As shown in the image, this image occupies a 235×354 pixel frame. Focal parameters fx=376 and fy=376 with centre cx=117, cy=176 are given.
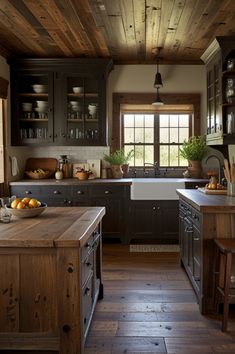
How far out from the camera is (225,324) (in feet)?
9.05

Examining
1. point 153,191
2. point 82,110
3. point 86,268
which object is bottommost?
point 86,268

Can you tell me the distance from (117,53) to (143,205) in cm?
223

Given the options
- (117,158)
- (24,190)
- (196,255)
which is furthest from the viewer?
(117,158)

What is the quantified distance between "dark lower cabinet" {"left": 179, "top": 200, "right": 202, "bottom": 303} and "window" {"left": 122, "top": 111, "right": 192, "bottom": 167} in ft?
6.87

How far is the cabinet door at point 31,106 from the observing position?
5512mm

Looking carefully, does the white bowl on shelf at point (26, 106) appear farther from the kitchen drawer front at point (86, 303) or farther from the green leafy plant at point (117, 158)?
the kitchen drawer front at point (86, 303)

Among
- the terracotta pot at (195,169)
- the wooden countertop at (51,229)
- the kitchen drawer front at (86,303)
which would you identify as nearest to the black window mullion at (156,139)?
the terracotta pot at (195,169)

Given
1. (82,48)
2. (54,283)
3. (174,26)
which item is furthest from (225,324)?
(82,48)

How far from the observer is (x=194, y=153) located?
5785mm

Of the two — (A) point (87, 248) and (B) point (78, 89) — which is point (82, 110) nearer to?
(B) point (78, 89)

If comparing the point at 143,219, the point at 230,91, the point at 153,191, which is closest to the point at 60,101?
the point at 153,191

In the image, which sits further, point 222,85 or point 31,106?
point 31,106

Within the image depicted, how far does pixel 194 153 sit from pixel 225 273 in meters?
3.20

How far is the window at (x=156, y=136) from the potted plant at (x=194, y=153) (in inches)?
11.1
